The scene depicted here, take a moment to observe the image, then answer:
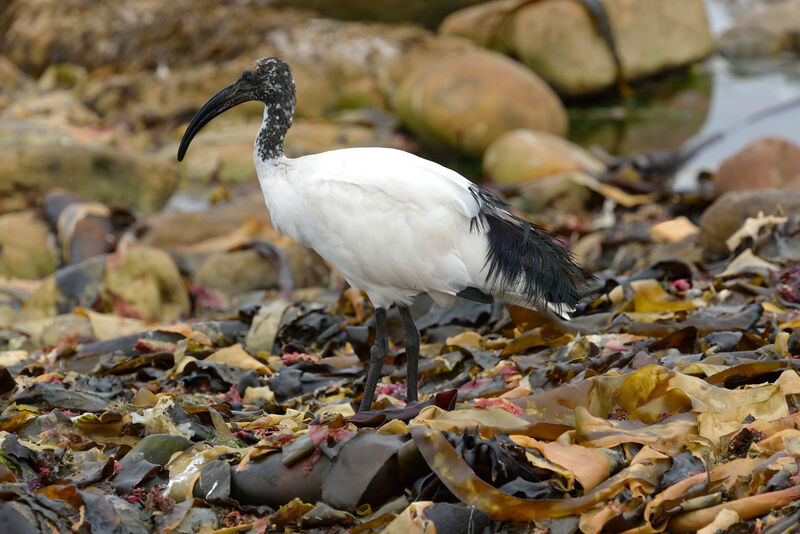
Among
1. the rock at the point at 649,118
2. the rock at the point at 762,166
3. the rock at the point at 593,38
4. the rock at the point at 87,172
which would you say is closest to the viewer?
the rock at the point at 762,166

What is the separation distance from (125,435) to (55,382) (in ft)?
3.76

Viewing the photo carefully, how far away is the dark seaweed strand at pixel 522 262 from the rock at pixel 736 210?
9.63ft

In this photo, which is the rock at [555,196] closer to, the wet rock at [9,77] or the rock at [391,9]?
the rock at [391,9]

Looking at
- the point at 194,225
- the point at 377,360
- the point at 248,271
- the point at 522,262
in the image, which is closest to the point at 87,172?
the point at 194,225

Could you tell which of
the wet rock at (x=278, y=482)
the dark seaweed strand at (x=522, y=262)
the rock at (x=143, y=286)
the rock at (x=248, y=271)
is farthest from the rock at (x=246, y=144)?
the wet rock at (x=278, y=482)

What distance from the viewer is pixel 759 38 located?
18906 millimetres

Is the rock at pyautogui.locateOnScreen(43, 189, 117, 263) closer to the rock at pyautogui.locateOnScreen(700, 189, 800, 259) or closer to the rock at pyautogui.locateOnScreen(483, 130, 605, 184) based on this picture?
the rock at pyautogui.locateOnScreen(483, 130, 605, 184)

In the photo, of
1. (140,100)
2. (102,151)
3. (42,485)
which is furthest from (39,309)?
(140,100)

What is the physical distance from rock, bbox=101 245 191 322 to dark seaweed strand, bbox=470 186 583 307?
3.87m

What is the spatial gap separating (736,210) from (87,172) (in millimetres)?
7555

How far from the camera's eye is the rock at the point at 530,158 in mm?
12516

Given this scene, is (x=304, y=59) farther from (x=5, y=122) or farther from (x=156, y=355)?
(x=156, y=355)

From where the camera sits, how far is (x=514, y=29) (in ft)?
55.0

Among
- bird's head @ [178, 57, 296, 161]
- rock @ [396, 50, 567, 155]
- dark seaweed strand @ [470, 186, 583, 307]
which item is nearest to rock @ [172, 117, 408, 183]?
rock @ [396, 50, 567, 155]
